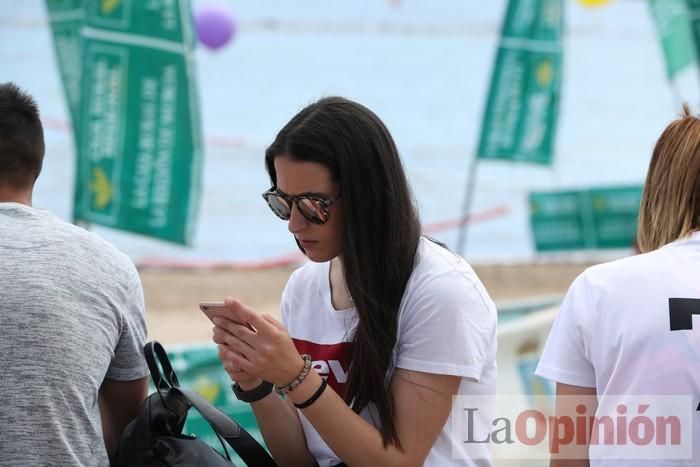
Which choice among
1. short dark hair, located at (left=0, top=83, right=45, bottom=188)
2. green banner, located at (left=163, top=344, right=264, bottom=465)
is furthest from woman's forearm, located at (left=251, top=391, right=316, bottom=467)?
green banner, located at (left=163, top=344, right=264, bottom=465)

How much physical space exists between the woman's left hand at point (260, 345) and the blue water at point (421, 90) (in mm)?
10162

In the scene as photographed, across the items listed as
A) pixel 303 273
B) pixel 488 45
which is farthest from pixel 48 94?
pixel 303 273

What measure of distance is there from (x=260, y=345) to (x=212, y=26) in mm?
8041

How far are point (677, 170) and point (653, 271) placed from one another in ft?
0.64

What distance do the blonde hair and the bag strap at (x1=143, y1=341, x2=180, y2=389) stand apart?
3.18 ft

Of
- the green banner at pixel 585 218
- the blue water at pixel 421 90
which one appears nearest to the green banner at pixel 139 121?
the green banner at pixel 585 218

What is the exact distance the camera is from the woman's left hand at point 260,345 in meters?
1.65

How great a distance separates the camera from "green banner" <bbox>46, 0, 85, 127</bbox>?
19.3ft

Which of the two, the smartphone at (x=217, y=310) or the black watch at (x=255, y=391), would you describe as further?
the black watch at (x=255, y=391)

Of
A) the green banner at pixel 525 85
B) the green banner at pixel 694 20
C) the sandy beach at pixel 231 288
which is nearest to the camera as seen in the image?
the sandy beach at pixel 231 288

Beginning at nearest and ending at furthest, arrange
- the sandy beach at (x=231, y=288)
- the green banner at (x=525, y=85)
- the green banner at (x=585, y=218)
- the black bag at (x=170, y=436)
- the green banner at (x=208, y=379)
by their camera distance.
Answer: the black bag at (x=170, y=436)
the green banner at (x=208, y=379)
the sandy beach at (x=231, y=288)
the green banner at (x=525, y=85)
the green banner at (x=585, y=218)

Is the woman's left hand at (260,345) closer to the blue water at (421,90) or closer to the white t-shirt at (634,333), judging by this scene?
the white t-shirt at (634,333)

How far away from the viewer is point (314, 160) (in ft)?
5.96
